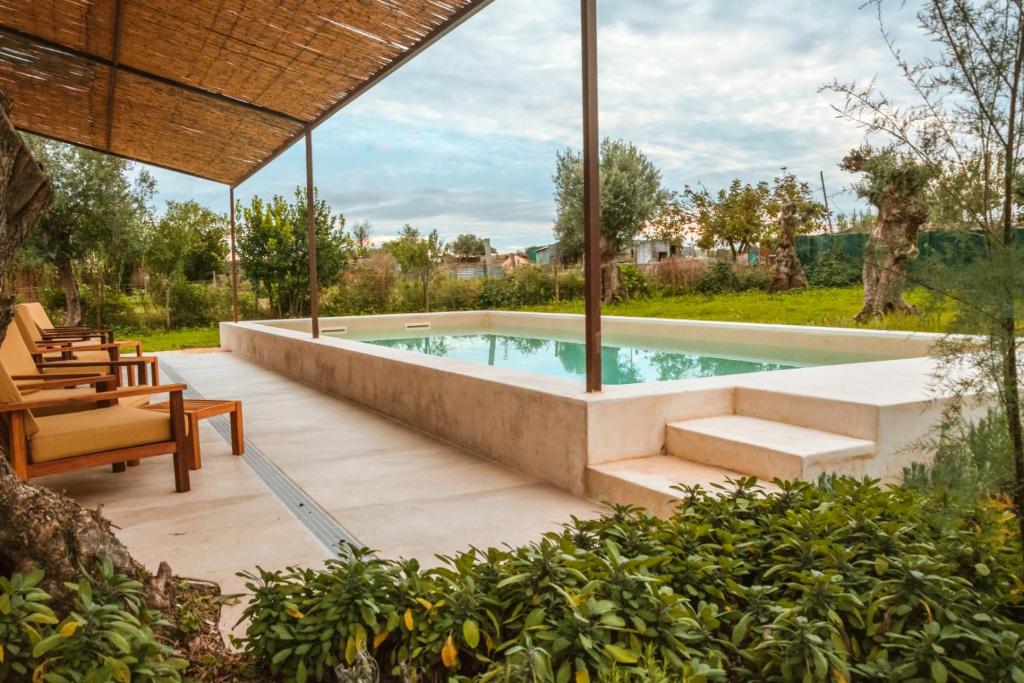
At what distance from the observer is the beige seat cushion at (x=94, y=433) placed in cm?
378

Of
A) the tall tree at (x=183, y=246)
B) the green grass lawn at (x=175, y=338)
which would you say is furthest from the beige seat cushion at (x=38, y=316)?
the tall tree at (x=183, y=246)

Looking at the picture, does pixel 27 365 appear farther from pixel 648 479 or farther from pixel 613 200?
pixel 613 200

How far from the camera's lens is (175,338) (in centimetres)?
1513

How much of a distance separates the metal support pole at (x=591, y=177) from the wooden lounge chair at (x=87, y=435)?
7.89 feet

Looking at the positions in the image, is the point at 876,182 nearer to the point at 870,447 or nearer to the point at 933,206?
the point at 933,206

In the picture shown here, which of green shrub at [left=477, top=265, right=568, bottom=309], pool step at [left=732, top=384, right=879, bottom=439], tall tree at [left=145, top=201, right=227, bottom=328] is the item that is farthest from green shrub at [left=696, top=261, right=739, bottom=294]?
pool step at [left=732, top=384, right=879, bottom=439]


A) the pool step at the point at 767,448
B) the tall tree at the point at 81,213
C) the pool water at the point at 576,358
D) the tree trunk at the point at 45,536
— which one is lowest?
the pool water at the point at 576,358

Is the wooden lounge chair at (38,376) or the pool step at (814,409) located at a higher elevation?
the wooden lounge chair at (38,376)

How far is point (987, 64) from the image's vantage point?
6.33 feet

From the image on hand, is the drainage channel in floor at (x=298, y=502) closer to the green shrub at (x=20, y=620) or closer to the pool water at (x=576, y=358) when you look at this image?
the green shrub at (x=20, y=620)

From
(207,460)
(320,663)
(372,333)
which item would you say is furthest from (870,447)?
(372,333)

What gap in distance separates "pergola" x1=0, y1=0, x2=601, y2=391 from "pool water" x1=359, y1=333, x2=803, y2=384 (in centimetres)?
337

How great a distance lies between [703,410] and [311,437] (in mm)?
2981

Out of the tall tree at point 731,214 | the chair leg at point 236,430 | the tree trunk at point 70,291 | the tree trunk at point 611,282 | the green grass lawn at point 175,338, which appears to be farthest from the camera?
the tall tree at point 731,214
